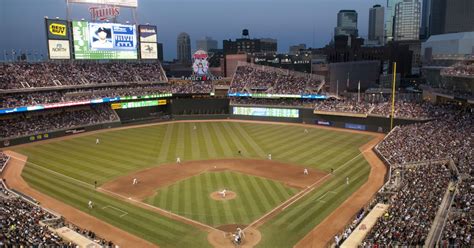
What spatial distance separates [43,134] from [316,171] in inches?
1542

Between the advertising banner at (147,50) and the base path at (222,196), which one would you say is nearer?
the base path at (222,196)

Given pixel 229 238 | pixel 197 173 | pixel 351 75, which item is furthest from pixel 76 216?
pixel 351 75

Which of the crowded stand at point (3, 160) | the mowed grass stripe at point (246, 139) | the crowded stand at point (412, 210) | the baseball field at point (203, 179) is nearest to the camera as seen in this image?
the crowded stand at point (412, 210)

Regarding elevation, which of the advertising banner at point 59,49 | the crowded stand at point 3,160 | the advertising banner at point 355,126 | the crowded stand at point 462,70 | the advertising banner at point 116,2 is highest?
the advertising banner at point 116,2

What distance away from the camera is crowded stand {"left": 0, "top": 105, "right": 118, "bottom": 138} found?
166ft

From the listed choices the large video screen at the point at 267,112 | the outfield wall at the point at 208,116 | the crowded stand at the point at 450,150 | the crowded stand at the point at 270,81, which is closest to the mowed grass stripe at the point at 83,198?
the crowded stand at the point at 450,150

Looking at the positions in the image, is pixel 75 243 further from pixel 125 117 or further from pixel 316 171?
pixel 125 117

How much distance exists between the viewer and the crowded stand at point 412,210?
19.5m

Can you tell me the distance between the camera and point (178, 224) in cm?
2480

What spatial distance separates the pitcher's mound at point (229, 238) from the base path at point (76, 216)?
370 centimetres

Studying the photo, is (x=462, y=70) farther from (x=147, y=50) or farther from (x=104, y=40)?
(x=104, y=40)

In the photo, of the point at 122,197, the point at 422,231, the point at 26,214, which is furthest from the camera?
the point at 122,197

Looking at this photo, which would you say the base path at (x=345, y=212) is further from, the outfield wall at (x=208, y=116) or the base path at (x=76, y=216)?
the outfield wall at (x=208, y=116)

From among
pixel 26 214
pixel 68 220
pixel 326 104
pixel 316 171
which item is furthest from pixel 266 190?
pixel 326 104
